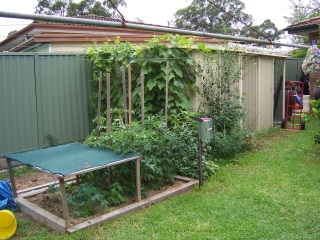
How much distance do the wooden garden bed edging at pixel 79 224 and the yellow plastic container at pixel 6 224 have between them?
373 millimetres

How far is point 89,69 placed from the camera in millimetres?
7270

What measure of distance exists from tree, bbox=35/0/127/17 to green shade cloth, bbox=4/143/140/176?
23.4 m

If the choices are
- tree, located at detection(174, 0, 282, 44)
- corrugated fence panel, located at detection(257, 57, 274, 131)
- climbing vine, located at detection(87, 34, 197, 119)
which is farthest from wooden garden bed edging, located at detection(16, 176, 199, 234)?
tree, located at detection(174, 0, 282, 44)

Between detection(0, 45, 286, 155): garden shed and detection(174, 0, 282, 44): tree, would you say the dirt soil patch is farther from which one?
detection(174, 0, 282, 44): tree

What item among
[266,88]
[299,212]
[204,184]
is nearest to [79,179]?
[204,184]

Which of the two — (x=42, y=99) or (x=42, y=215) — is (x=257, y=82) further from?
(x=42, y=215)

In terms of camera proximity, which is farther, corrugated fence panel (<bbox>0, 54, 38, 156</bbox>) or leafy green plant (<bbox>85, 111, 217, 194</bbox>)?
corrugated fence panel (<bbox>0, 54, 38, 156</bbox>)

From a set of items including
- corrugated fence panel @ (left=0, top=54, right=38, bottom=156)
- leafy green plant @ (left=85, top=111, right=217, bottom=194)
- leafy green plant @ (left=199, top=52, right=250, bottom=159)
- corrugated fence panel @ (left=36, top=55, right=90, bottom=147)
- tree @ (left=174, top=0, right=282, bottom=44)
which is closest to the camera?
leafy green plant @ (left=85, top=111, right=217, bottom=194)

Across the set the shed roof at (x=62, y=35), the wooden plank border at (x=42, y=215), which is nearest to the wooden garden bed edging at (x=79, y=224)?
the wooden plank border at (x=42, y=215)

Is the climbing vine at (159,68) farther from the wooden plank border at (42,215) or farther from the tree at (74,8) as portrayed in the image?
the tree at (74,8)

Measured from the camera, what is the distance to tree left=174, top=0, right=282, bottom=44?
109 feet

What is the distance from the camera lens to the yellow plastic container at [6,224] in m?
3.68

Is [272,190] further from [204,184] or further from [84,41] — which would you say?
[84,41]

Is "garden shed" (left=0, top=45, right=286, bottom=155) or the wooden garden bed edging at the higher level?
"garden shed" (left=0, top=45, right=286, bottom=155)
